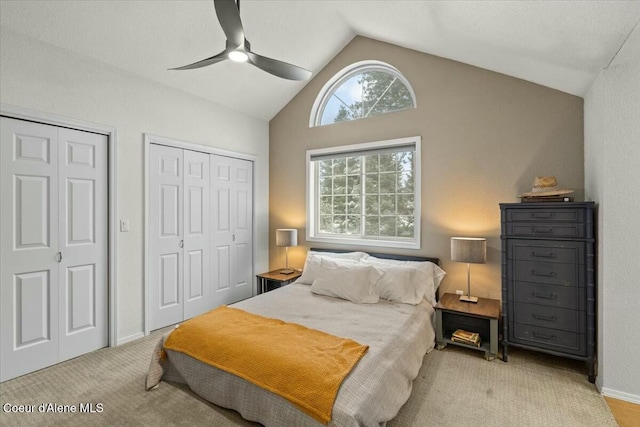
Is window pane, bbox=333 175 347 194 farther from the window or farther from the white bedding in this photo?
the white bedding

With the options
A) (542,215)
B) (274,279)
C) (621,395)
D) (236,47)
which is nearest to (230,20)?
(236,47)

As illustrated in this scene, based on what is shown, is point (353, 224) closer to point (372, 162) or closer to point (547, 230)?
point (372, 162)

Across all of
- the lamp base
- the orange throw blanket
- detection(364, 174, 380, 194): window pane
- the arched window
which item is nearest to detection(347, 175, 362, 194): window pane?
detection(364, 174, 380, 194): window pane

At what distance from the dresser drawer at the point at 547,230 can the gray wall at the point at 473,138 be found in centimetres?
43

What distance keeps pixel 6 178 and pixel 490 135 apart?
437 cm

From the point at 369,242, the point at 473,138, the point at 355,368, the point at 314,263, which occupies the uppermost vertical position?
the point at 473,138

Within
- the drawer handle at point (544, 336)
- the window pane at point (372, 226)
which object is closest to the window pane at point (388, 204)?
the window pane at point (372, 226)

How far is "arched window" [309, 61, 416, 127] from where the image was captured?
3.72 m

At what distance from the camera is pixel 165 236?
135 inches

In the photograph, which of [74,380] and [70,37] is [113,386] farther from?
[70,37]

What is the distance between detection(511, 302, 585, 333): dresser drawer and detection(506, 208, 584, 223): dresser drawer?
0.73 metres

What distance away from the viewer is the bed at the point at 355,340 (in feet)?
5.20

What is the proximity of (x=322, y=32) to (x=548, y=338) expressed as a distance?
3860 mm

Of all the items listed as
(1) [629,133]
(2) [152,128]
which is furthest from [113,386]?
(1) [629,133]
